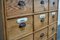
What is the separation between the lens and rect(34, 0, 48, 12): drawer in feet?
4.32

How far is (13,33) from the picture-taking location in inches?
40.0

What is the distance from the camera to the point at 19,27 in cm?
109

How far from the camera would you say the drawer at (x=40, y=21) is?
4.42 ft

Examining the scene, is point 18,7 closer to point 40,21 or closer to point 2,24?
point 2,24

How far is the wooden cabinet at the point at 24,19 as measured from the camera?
92cm

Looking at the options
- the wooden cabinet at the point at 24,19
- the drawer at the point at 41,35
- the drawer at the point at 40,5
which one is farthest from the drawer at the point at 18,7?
the drawer at the point at 41,35

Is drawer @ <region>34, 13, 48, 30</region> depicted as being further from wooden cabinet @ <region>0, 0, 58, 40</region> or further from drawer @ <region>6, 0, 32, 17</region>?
drawer @ <region>6, 0, 32, 17</region>

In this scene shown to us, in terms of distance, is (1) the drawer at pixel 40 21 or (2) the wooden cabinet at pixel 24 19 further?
(1) the drawer at pixel 40 21

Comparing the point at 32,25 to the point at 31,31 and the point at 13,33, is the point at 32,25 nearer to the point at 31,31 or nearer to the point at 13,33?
the point at 31,31

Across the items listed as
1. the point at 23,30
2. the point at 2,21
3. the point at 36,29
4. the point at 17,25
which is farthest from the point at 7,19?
the point at 36,29

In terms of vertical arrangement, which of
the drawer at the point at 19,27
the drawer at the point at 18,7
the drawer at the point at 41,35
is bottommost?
the drawer at the point at 41,35

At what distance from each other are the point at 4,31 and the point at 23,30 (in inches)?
10.5

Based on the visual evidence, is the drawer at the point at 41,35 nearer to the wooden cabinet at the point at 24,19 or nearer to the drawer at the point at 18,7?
the wooden cabinet at the point at 24,19

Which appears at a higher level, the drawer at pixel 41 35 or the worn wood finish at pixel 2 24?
Result: the worn wood finish at pixel 2 24
